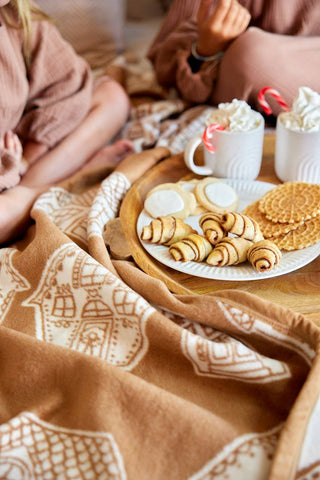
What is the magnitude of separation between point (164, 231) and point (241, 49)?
0.66 metres

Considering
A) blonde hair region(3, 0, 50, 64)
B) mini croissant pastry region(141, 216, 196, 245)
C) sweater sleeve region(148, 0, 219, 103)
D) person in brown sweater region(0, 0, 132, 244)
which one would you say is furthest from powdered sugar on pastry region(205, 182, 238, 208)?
blonde hair region(3, 0, 50, 64)

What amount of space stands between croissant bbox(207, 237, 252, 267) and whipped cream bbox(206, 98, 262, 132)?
0.28 meters

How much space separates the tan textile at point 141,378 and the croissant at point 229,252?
0.24ft

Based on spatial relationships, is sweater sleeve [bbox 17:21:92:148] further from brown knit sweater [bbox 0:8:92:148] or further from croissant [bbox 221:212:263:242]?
croissant [bbox 221:212:263:242]

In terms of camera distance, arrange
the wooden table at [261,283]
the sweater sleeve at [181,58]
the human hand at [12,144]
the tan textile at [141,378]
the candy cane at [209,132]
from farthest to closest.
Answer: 1. the sweater sleeve at [181,58]
2. the human hand at [12,144]
3. the candy cane at [209,132]
4. the wooden table at [261,283]
5. the tan textile at [141,378]

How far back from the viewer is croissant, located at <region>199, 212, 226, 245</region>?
2.86 ft

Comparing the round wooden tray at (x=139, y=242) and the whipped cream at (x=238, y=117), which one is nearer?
the round wooden tray at (x=139, y=242)

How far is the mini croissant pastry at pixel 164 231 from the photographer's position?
0.88m

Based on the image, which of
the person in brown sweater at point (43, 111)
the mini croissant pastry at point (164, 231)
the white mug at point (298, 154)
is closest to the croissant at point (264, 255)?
the mini croissant pastry at point (164, 231)

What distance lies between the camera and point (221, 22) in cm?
129

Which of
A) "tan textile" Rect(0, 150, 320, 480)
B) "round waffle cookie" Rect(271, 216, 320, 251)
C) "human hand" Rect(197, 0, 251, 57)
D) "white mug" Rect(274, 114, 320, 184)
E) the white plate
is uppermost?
"human hand" Rect(197, 0, 251, 57)

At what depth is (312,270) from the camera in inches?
33.8

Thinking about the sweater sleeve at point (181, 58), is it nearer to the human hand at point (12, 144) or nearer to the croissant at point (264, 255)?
the human hand at point (12, 144)

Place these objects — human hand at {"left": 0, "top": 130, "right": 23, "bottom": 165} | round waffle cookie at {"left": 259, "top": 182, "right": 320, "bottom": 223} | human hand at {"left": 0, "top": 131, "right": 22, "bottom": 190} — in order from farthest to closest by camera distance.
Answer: human hand at {"left": 0, "top": 130, "right": 23, "bottom": 165} → human hand at {"left": 0, "top": 131, "right": 22, "bottom": 190} → round waffle cookie at {"left": 259, "top": 182, "right": 320, "bottom": 223}
